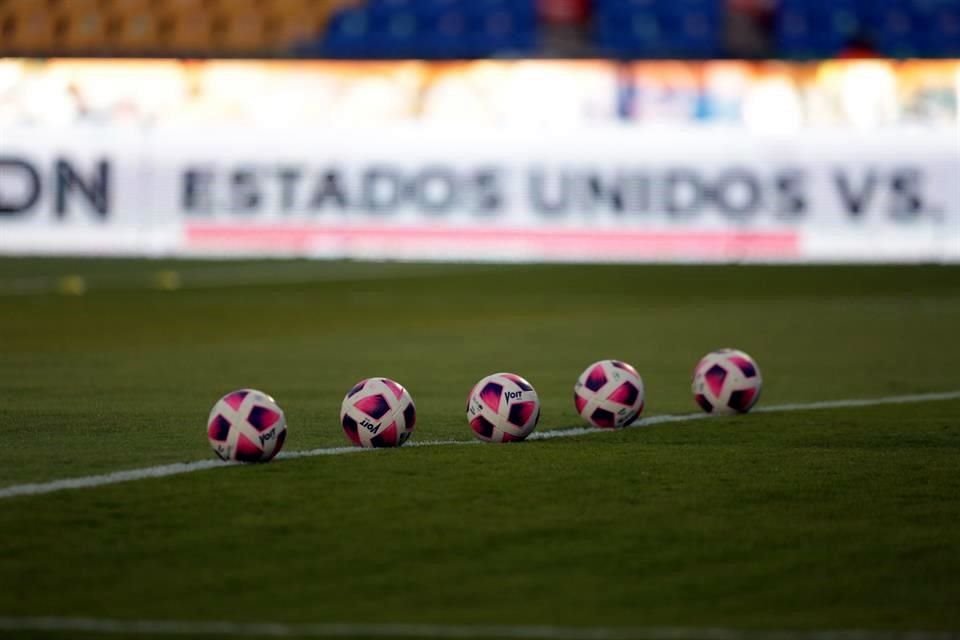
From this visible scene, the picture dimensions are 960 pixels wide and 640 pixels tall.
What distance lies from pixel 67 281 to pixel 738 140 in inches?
403

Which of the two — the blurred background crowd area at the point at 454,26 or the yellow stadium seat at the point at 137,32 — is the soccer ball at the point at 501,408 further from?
the yellow stadium seat at the point at 137,32

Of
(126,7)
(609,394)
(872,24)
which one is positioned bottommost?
(609,394)

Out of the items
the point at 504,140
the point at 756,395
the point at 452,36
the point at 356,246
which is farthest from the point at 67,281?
the point at 756,395

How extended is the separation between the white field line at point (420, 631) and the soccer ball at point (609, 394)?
408 centimetres

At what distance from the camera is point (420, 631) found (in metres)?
5.28

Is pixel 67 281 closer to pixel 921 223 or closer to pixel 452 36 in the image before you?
pixel 452 36

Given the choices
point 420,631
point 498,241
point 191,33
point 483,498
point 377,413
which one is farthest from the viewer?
point 191,33

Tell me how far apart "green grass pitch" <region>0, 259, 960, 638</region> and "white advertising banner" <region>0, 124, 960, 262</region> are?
10767 mm

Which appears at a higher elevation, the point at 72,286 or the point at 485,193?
the point at 485,193

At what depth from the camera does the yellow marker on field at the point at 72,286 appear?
21.6 metres

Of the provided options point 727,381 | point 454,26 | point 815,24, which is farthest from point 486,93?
point 727,381

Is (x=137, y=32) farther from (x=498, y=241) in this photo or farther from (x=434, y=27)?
(x=498, y=241)

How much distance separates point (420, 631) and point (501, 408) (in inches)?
139

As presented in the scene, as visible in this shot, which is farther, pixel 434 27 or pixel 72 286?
pixel 434 27
